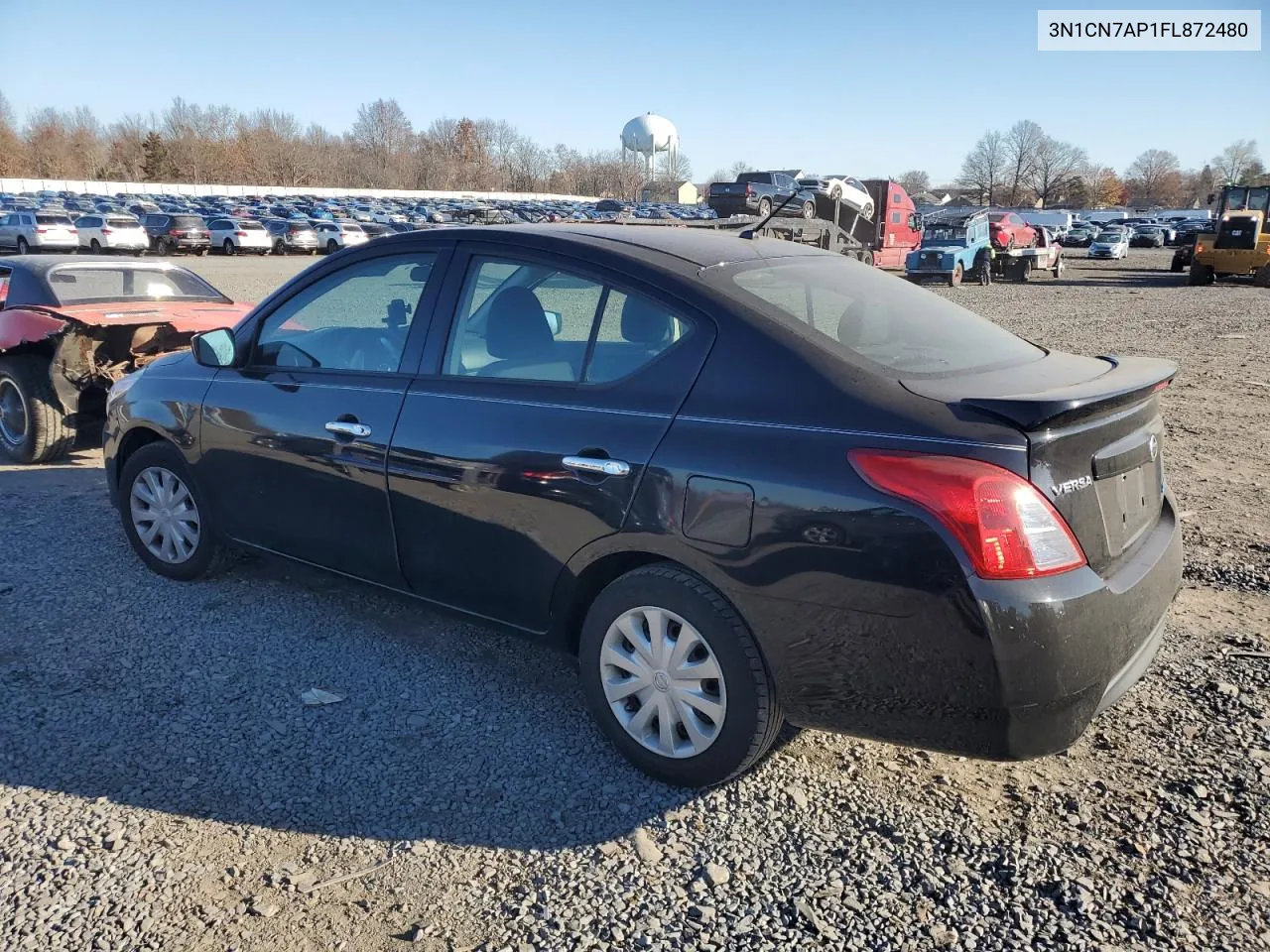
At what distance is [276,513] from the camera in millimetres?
4109

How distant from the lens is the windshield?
734cm

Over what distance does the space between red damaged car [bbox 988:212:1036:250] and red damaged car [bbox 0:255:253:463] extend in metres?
28.0

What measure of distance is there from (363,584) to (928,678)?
2.33 m

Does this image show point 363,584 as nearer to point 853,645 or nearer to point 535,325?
point 535,325

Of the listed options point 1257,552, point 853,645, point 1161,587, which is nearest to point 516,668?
point 853,645

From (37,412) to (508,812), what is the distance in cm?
576

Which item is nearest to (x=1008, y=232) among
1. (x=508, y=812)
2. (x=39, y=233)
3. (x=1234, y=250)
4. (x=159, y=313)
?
(x=1234, y=250)

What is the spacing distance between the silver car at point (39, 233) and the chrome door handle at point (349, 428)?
121 ft

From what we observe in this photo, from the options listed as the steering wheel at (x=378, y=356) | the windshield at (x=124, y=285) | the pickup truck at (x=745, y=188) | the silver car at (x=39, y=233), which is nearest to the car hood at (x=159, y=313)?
the windshield at (x=124, y=285)

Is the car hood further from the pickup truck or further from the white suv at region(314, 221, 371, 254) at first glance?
the white suv at region(314, 221, 371, 254)

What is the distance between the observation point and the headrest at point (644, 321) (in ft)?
10.2

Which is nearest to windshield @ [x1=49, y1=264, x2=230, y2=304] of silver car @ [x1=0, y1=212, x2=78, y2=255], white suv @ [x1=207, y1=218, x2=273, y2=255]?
silver car @ [x1=0, y1=212, x2=78, y2=255]

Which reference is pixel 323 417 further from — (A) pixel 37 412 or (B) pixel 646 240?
(A) pixel 37 412

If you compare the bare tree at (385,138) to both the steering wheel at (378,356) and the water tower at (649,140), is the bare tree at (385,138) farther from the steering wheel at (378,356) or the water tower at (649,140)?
the steering wheel at (378,356)
